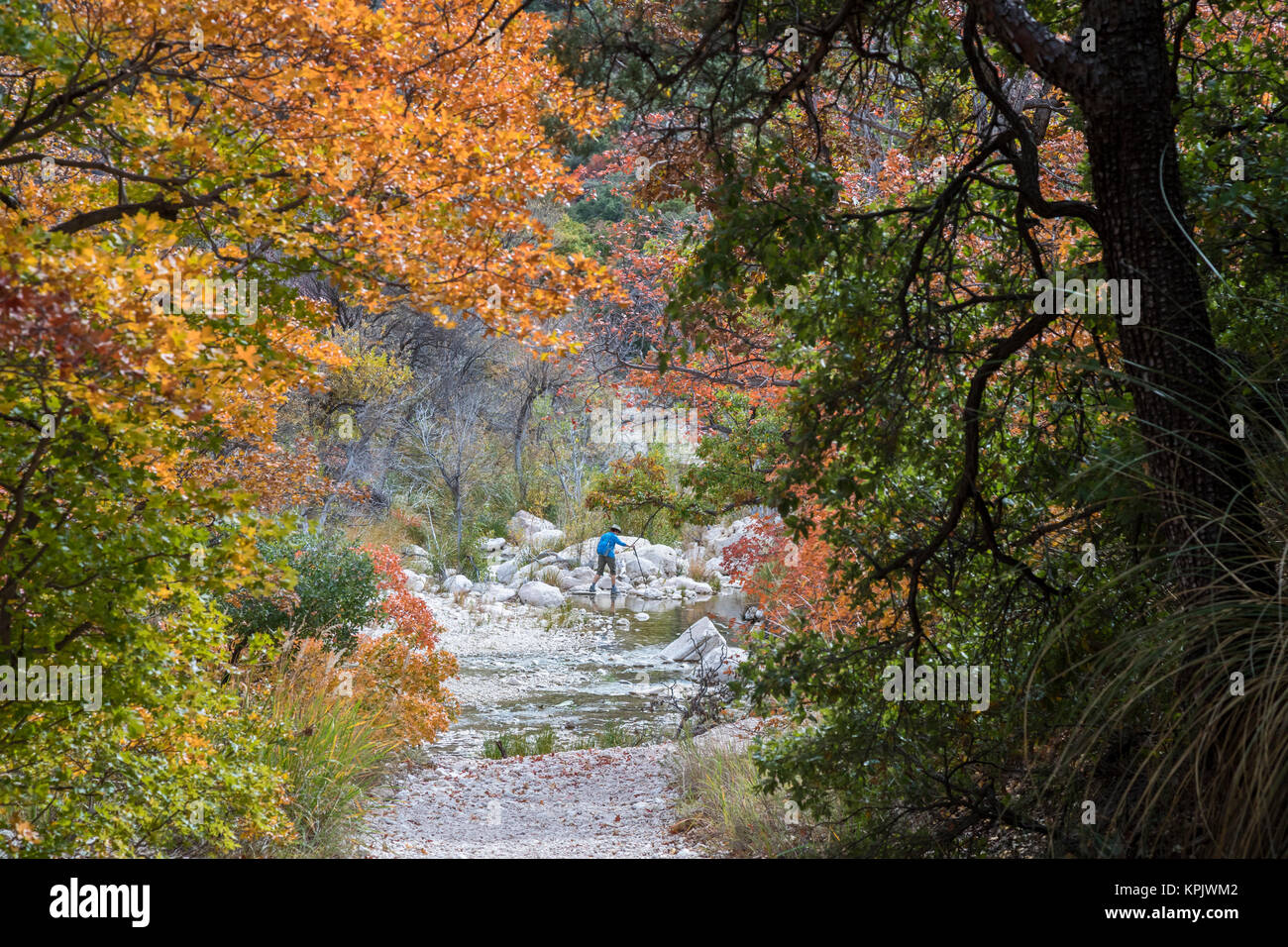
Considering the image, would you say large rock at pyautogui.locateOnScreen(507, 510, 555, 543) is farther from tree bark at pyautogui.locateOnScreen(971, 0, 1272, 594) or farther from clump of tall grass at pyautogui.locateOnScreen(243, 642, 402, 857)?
tree bark at pyautogui.locateOnScreen(971, 0, 1272, 594)

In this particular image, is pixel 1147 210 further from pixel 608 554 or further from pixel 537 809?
pixel 608 554

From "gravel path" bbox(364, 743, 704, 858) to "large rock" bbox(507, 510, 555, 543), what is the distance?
10.8 m

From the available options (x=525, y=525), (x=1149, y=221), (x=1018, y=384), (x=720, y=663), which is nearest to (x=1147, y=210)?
(x=1149, y=221)

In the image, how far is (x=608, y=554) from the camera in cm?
1588

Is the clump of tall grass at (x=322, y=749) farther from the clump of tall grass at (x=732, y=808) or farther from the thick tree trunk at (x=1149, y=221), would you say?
the thick tree trunk at (x=1149, y=221)

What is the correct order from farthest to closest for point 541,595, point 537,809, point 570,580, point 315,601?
point 570,580 < point 541,595 < point 315,601 < point 537,809

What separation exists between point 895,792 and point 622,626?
1136 centimetres

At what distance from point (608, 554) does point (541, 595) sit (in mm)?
1332

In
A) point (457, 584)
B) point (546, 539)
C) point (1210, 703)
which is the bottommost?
point (457, 584)

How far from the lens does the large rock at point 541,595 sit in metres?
16.0

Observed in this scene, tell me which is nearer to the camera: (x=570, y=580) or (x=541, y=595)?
(x=541, y=595)

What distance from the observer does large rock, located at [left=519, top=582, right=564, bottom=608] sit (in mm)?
16000

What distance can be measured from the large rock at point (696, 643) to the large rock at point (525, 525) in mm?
6920
